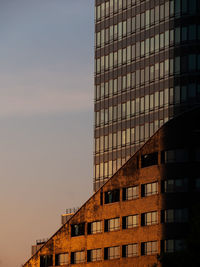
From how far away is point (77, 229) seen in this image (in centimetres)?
14950

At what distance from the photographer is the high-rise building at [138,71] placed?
149 meters

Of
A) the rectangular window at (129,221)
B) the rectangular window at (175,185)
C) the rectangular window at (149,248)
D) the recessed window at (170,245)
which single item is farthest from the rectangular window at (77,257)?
the rectangular window at (175,185)

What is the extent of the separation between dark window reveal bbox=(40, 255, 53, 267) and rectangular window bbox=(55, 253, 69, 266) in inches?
58.1

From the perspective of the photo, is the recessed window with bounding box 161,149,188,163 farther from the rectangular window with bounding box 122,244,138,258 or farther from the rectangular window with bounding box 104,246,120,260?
the rectangular window with bounding box 104,246,120,260

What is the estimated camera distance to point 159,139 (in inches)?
5438

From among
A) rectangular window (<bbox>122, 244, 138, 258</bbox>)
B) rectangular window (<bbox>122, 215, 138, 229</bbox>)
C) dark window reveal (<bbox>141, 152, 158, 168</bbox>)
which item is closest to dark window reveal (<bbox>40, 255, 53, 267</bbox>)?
rectangular window (<bbox>122, 244, 138, 258</bbox>)

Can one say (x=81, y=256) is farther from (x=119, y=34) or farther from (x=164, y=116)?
(x=119, y=34)

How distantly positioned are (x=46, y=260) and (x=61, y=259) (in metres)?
4.21

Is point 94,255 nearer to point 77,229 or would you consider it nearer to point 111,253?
point 111,253

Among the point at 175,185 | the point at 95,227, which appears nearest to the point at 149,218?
the point at 175,185

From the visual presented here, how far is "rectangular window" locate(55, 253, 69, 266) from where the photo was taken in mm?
149975

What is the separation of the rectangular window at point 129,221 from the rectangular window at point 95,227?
18.4 feet

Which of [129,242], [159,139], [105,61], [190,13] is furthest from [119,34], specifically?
[129,242]

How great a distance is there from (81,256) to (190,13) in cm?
4476
